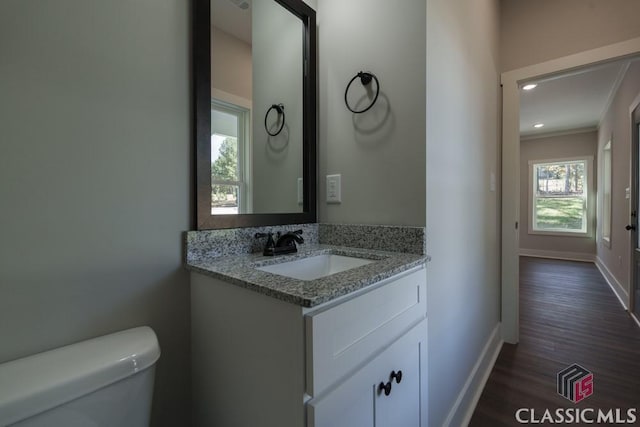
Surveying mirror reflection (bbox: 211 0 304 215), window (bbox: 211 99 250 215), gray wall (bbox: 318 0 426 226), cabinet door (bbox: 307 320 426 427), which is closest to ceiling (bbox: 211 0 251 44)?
mirror reflection (bbox: 211 0 304 215)

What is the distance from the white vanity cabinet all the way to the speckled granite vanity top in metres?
0.03

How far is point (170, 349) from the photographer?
96cm

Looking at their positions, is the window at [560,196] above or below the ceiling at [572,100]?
below

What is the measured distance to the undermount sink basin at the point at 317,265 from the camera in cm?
109

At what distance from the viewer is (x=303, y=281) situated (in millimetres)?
737

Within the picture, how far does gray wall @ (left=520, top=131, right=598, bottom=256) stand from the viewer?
553cm

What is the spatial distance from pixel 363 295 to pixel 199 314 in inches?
22.1

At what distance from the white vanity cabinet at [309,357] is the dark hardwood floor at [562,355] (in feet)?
3.31

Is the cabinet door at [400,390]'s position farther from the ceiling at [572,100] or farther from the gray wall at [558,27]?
the ceiling at [572,100]

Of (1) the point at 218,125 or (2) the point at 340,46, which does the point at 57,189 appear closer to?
(1) the point at 218,125

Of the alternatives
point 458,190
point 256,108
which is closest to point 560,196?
point 458,190

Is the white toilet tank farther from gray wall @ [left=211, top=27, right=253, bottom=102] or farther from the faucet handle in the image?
gray wall @ [left=211, top=27, right=253, bottom=102]

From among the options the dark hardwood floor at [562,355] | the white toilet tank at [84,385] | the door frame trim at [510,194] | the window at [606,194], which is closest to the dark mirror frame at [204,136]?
the white toilet tank at [84,385]

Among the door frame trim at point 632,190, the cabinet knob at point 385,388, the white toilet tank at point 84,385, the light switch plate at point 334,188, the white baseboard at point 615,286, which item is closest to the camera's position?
the white toilet tank at point 84,385
